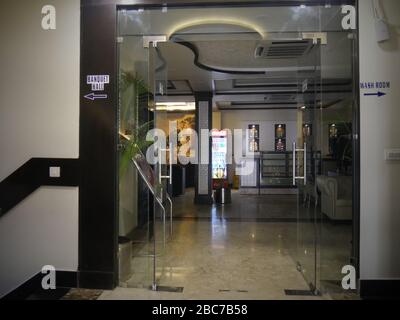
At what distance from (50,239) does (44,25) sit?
6.66 ft

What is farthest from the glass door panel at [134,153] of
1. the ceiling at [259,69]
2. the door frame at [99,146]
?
the ceiling at [259,69]

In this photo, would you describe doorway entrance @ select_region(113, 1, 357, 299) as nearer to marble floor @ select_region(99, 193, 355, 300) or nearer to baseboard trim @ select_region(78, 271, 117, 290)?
marble floor @ select_region(99, 193, 355, 300)

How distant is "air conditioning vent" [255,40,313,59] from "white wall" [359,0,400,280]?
155cm

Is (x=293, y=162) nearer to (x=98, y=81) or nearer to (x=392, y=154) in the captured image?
(x=392, y=154)

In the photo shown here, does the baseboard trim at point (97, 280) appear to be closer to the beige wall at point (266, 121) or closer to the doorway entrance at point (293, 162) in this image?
the doorway entrance at point (293, 162)

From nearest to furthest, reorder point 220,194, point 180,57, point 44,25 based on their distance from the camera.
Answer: point 44,25 < point 180,57 < point 220,194

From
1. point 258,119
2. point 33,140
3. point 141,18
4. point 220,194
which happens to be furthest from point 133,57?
point 258,119

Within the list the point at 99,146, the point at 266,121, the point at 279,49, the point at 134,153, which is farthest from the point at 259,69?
the point at 266,121

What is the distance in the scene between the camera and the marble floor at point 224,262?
285 cm

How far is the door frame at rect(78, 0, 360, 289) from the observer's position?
291 centimetres

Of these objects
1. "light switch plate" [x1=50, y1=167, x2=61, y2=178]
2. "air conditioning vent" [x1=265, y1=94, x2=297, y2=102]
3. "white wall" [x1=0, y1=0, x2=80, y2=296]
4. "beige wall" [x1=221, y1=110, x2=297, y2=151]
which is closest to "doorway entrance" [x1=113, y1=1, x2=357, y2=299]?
"white wall" [x1=0, y1=0, x2=80, y2=296]

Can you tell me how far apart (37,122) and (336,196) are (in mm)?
3050

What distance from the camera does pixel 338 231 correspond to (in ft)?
10.5
